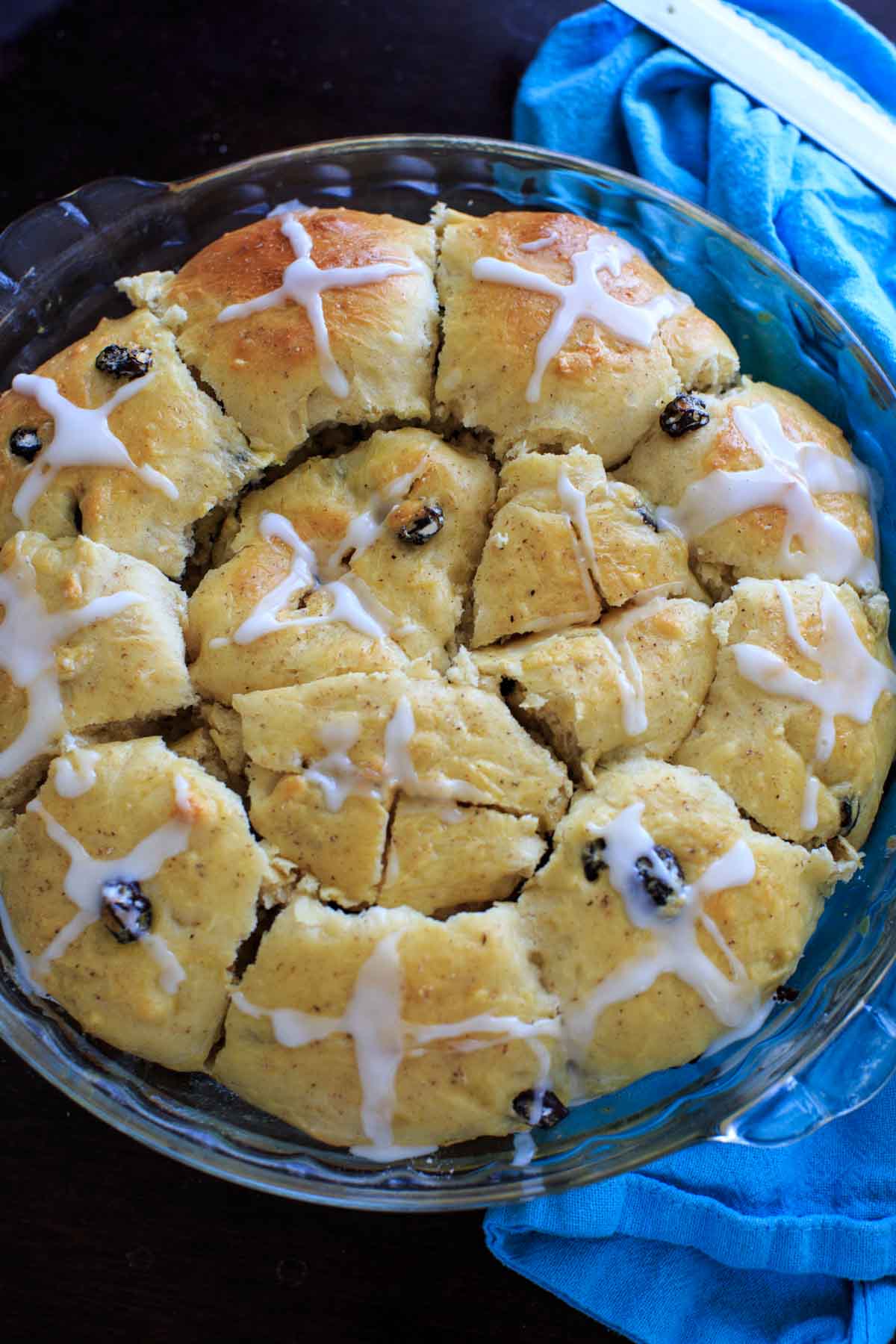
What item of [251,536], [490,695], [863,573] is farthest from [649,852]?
[251,536]

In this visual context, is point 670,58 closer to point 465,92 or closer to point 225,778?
point 465,92

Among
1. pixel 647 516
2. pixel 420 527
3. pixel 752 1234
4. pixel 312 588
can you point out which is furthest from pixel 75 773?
pixel 752 1234

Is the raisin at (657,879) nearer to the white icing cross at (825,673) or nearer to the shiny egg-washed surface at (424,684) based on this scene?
the shiny egg-washed surface at (424,684)

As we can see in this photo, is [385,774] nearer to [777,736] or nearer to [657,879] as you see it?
[657,879]

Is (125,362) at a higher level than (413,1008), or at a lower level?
higher

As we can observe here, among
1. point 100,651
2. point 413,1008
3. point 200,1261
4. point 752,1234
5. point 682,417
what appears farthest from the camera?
point 200,1261

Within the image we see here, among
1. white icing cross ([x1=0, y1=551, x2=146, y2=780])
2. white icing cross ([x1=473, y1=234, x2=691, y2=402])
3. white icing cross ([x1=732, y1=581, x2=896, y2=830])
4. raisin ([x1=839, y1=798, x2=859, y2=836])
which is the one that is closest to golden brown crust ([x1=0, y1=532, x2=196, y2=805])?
white icing cross ([x1=0, y1=551, x2=146, y2=780])
